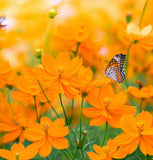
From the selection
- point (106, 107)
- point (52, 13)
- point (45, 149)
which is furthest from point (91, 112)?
point (52, 13)

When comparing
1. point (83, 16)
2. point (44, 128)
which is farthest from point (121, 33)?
point (83, 16)

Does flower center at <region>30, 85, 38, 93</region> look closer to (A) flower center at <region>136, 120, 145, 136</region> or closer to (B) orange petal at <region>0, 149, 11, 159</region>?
(B) orange petal at <region>0, 149, 11, 159</region>

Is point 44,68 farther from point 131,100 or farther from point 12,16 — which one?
point 12,16

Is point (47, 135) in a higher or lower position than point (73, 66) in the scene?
lower

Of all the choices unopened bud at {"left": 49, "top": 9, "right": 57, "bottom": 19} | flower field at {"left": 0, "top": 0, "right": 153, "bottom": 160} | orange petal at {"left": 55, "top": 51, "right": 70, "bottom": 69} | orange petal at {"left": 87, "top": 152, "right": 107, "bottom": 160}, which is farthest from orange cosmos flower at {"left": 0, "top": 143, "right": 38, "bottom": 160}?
unopened bud at {"left": 49, "top": 9, "right": 57, "bottom": 19}

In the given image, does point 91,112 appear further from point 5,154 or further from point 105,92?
point 5,154
